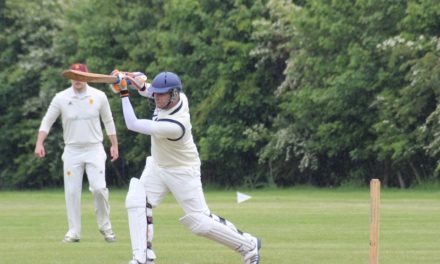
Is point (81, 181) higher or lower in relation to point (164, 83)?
lower

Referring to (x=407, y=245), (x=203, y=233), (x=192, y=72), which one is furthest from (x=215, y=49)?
(x=203, y=233)

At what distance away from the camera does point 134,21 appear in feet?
144

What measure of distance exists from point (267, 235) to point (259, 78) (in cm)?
2366

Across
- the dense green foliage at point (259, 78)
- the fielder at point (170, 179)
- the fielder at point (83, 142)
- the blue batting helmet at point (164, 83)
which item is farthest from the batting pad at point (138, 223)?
the dense green foliage at point (259, 78)

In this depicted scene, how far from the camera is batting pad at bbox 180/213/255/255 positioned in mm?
11859

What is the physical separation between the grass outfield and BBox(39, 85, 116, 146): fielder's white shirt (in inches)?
50.3

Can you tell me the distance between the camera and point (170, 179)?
39.5 ft

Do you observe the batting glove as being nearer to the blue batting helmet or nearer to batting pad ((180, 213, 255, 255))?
the blue batting helmet

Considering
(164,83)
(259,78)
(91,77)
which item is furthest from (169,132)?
(259,78)

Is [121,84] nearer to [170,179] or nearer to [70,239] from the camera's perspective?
[170,179]

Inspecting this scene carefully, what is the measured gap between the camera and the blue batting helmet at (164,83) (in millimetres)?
11602

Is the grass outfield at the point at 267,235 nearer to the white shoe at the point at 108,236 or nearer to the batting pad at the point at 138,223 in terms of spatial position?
the white shoe at the point at 108,236

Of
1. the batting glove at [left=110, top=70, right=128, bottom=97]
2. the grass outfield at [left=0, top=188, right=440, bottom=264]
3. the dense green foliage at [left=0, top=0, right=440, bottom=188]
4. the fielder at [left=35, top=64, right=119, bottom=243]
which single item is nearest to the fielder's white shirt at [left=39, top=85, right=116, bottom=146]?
the fielder at [left=35, top=64, right=119, bottom=243]

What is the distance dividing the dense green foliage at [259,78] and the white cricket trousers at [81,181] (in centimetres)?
1755
